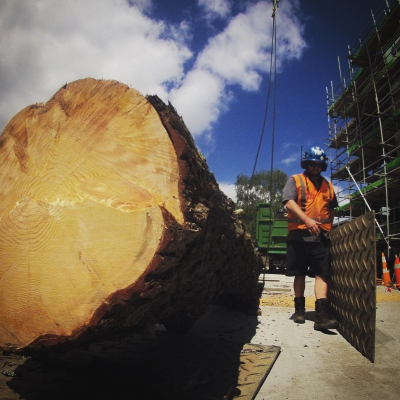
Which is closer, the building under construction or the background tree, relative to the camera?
the building under construction

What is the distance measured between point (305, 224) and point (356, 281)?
0.67 metres

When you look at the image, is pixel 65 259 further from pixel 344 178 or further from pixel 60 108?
pixel 344 178

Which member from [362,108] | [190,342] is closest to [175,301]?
[190,342]

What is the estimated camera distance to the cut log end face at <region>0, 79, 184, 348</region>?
117 cm

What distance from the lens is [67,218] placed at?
127cm

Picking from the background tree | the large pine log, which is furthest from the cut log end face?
the background tree

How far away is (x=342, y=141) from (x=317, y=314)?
16204 millimetres

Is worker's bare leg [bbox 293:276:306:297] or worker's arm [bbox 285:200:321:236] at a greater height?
worker's arm [bbox 285:200:321:236]

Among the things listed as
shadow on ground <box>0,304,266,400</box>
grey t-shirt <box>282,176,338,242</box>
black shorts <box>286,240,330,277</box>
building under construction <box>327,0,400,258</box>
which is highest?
building under construction <box>327,0,400,258</box>

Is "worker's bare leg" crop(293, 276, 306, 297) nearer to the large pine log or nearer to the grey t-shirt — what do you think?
the grey t-shirt

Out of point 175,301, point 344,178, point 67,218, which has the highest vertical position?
point 344,178

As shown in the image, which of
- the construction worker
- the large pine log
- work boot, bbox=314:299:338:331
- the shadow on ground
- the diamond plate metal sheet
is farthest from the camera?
the construction worker

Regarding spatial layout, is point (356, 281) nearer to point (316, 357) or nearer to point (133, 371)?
point (316, 357)

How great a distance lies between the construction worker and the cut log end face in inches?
73.1
